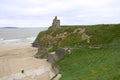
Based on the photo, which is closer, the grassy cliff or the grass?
the grass

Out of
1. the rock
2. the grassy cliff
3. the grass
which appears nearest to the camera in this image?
the grass

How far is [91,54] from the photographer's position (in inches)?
1623

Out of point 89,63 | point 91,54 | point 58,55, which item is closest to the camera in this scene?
point 89,63

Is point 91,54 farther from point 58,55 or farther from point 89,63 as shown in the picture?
point 58,55

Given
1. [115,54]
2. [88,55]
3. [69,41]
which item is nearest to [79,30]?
[69,41]

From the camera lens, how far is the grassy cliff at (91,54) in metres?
29.1

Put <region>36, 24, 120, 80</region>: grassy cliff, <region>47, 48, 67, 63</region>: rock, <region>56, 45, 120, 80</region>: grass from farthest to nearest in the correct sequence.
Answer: <region>47, 48, 67, 63</region>: rock, <region>36, 24, 120, 80</region>: grassy cliff, <region>56, 45, 120, 80</region>: grass

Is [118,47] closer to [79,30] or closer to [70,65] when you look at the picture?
[70,65]

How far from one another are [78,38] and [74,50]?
1152cm

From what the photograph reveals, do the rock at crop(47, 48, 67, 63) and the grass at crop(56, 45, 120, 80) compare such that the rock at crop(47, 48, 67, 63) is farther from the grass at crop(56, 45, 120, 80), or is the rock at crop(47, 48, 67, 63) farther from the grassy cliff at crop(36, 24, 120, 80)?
the grass at crop(56, 45, 120, 80)

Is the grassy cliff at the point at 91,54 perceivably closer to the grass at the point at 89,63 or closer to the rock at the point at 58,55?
the grass at the point at 89,63

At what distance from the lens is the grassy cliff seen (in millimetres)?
29125

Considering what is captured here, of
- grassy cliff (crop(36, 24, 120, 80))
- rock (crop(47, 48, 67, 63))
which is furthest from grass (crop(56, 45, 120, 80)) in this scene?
rock (crop(47, 48, 67, 63))

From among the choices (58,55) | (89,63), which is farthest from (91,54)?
(58,55)
